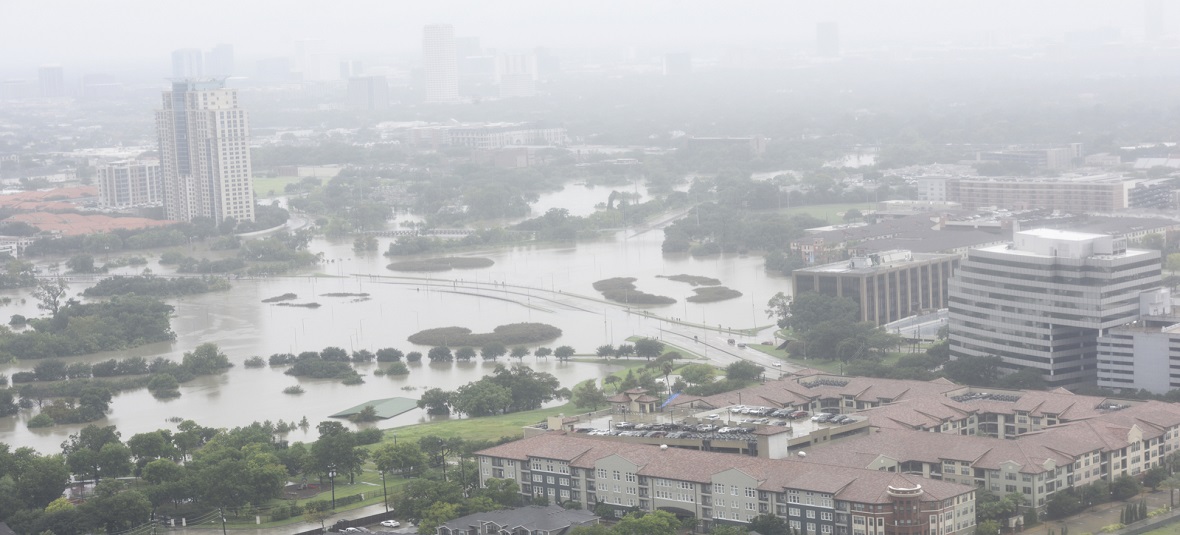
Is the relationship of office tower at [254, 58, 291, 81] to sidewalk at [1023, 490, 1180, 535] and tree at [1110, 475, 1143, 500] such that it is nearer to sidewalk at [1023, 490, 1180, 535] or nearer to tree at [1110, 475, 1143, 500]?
tree at [1110, 475, 1143, 500]

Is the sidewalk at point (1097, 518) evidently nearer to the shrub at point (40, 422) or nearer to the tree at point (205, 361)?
the shrub at point (40, 422)

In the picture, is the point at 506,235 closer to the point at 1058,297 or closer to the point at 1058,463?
the point at 1058,297

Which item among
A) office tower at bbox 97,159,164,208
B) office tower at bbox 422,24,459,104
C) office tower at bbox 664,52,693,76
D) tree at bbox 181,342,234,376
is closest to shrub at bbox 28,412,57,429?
tree at bbox 181,342,234,376

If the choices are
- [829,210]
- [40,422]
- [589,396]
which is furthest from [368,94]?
[589,396]

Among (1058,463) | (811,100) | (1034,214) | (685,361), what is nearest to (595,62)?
(811,100)

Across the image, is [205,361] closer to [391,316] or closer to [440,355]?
[440,355]

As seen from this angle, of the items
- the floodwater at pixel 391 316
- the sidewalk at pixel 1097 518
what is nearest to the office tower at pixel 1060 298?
the sidewalk at pixel 1097 518
